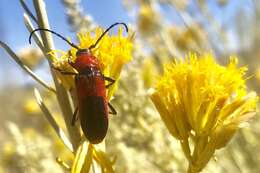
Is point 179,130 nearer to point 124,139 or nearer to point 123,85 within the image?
point 123,85

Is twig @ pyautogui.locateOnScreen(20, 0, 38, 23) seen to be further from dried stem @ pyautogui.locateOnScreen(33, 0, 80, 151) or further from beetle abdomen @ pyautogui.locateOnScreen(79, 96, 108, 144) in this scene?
beetle abdomen @ pyautogui.locateOnScreen(79, 96, 108, 144)

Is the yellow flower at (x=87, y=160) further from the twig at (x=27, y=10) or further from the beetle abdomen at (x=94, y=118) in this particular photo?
the twig at (x=27, y=10)

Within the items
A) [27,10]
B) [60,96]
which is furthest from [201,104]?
[27,10]

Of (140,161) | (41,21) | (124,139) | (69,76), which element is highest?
(41,21)

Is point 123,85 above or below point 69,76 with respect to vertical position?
below

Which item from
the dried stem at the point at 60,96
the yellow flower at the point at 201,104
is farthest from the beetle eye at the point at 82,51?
the yellow flower at the point at 201,104

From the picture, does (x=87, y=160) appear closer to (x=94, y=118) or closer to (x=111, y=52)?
(x=94, y=118)

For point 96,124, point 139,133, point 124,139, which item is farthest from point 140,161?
point 96,124
